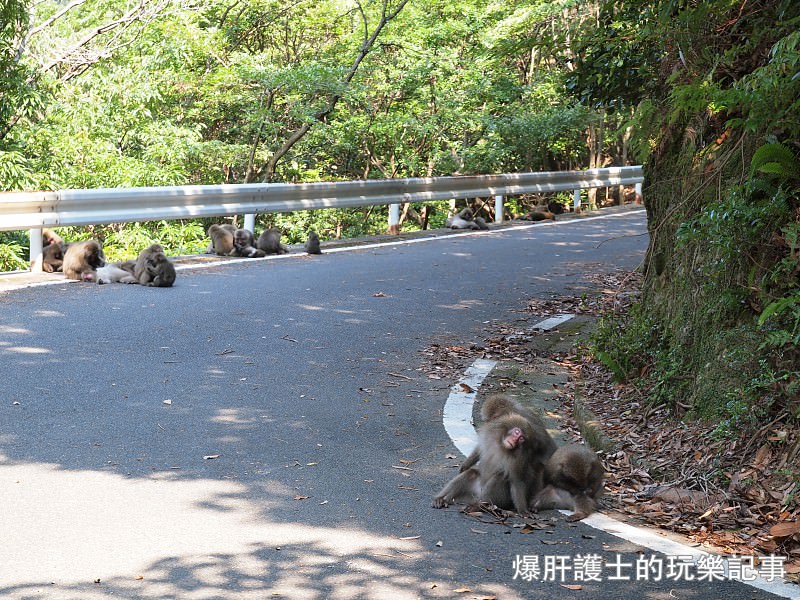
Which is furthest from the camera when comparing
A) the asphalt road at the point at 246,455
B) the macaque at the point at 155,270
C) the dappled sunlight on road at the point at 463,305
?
the macaque at the point at 155,270

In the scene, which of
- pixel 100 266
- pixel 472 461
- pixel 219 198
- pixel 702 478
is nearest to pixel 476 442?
pixel 472 461

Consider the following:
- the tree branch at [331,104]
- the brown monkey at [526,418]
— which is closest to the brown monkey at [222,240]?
the brown monkey at [526,418]

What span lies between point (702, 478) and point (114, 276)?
8.33m

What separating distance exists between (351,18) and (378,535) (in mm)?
25466

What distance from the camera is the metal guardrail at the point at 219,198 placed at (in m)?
12.4

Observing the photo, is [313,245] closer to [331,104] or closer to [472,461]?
[472,461]

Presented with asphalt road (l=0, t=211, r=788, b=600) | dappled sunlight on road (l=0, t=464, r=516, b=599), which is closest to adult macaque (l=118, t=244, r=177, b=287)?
asphalt road (l=0, t=211, r=788, b=600)

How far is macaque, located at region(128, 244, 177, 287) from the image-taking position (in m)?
11.9

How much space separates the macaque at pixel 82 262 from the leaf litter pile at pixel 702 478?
6.87 meters

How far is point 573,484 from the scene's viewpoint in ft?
18.6

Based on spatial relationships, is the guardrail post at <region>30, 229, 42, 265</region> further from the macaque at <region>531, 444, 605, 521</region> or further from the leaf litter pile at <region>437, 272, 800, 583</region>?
the macaque at <region>531, 444, 605, 521</region>

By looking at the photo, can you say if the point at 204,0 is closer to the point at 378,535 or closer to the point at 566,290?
the point at 566,290

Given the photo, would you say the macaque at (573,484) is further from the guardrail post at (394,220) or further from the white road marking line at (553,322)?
the guardrail post at (394,220)

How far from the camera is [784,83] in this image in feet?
18.9
